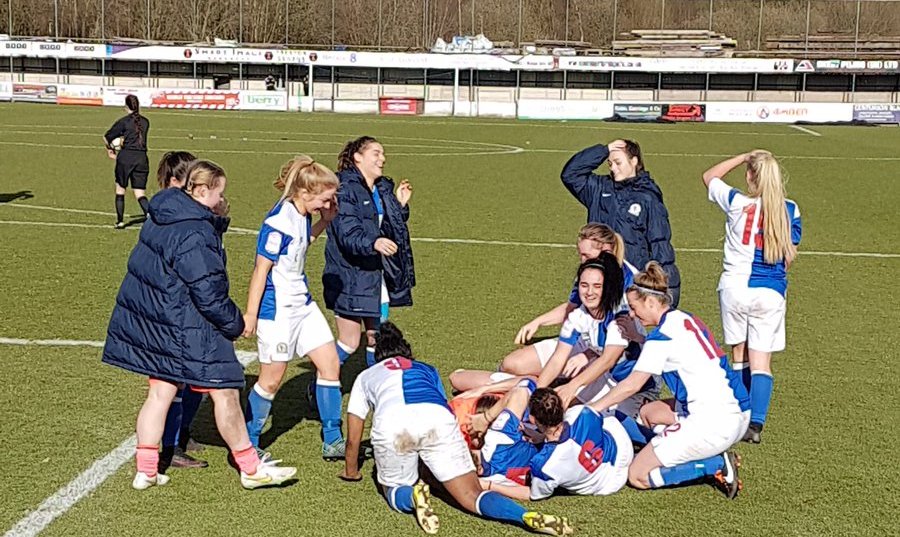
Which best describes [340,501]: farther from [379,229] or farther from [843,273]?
[843,273]

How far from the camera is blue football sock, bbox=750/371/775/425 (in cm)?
722

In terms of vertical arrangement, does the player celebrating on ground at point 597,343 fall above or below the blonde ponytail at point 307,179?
below

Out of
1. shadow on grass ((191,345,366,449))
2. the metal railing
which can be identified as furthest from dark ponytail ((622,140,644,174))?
the metal railing

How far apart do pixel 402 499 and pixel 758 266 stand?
3.07 meters

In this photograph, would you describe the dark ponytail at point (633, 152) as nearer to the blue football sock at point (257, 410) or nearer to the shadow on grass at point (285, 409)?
the shadow on grass at point (285, 409)

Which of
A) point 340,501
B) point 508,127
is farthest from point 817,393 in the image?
point 508,127

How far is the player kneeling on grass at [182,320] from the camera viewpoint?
18.9ft

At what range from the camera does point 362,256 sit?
24.1 ft

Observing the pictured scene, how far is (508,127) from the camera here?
42.2 m

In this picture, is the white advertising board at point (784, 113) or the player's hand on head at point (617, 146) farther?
the white advertising board at point (784, 113)

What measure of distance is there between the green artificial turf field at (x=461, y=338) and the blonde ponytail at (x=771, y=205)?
1220 millimetres

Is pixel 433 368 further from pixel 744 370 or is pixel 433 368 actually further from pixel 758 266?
pixel 744 370

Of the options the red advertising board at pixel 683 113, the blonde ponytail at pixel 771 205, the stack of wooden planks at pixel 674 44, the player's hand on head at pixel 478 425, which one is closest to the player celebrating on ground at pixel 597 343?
the player's hand on head at pixel 478 425

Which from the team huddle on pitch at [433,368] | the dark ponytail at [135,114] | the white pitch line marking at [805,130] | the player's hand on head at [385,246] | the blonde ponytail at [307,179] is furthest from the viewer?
the white pitch line marking at [805,130]
